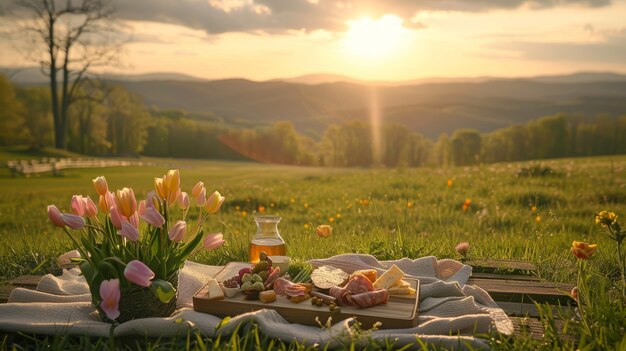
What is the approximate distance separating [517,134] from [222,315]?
3631 cm

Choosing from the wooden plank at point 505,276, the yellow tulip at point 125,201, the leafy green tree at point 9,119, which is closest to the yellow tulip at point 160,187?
the yellow tulip at point 125,201

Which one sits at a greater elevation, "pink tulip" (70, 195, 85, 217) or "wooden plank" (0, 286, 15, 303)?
"pink tulip" (70, 195, 85, 217)

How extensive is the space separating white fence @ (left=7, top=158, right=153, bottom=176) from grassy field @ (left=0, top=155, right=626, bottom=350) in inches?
16.4

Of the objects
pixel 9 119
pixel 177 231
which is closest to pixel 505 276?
pixel 177 231

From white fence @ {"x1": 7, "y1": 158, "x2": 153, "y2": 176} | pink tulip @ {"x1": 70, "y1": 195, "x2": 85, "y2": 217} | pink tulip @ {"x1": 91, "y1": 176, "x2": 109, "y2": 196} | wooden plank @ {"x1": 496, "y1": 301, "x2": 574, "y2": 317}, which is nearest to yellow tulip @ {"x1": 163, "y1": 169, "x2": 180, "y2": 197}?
pink tulip @ {"x1": 91, "y1": 176, "x2": 109, "y2": 196}

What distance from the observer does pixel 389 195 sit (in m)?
9.67

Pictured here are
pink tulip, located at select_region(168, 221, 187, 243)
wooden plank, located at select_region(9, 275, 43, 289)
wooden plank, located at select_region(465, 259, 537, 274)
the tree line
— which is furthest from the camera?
the tree line

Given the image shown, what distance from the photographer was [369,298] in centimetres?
300

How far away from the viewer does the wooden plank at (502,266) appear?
4328 mm

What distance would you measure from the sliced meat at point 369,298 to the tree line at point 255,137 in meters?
10.6

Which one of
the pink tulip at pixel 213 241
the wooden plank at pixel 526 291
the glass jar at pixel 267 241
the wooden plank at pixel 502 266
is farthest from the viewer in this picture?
the wooden plank at pixel 502 266

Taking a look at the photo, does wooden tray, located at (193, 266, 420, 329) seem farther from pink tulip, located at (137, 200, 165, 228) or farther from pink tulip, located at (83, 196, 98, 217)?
pink tulip, located at (83, 196, 98, 217)

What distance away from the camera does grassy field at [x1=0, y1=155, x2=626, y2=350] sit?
4.94m

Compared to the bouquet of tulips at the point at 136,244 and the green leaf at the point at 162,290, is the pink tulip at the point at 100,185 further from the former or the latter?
the green leaf at the point at 162,290
